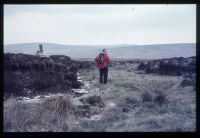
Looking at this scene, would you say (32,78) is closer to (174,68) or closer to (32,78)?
(32,78)

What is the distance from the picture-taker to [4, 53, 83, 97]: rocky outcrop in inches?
541

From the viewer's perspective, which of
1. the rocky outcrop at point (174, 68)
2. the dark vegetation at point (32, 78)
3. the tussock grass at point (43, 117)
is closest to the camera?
the tussock grass at point (43, 117)

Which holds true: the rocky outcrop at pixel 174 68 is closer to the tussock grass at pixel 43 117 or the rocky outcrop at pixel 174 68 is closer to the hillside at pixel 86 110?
the hillside at pixel 86 110

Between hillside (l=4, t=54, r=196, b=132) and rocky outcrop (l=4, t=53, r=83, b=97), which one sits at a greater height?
rocky outcrop (l=4, t=53, r=83, b=97)

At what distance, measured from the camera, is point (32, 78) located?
15.6m

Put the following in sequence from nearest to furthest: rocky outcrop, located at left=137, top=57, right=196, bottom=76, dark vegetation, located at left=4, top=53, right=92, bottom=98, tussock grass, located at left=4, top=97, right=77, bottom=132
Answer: tussock grass, located at left=4, top=97, right=77, bottom=132
dark vegetation, located at left=4, top=53, right=92, bottom=98
rocky outcrop, located at left=137, top=57, right=196, bottom=76

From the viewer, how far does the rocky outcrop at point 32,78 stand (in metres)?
13.7

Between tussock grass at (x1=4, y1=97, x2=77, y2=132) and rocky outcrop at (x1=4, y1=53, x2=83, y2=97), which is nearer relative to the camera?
tussock grass at (x1=4, y1=97, x2=77, y2=132)

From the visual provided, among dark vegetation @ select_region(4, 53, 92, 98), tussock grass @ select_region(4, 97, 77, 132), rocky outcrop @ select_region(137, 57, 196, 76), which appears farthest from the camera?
rocky outcrop @ select_region(137, 57, 196, 76)

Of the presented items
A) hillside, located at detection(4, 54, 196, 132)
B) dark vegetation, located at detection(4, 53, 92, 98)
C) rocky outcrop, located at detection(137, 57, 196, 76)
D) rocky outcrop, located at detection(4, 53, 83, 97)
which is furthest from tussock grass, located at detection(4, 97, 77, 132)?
rocky outcrop, located at detection(137, 57, 196, 76)

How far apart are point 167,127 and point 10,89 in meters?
7.67

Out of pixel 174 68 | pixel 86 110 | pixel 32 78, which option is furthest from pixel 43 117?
pixel 174 68

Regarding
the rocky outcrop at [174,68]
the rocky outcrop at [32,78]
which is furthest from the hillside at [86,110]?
the rocky outcrop at [174,68]

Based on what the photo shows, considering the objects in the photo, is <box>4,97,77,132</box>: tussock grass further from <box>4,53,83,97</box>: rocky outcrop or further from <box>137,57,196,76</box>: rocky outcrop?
<box>137,57,196,76</box>: rocky outcrop
